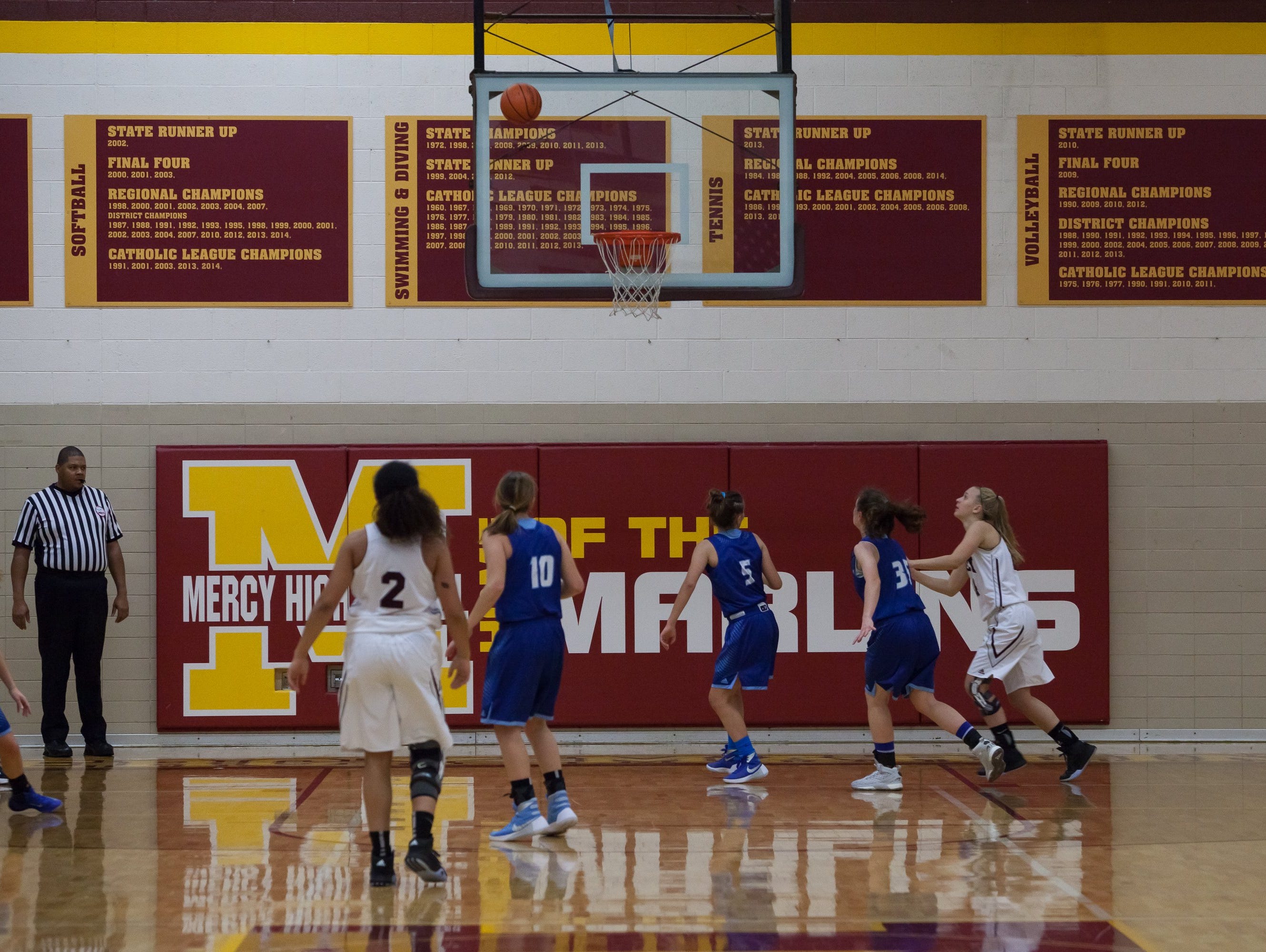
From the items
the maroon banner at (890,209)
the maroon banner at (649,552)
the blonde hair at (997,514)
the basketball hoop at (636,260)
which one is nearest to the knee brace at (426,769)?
the basketball hoop at (636,260)

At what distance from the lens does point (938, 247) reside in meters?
8.89

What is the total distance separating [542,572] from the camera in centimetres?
593

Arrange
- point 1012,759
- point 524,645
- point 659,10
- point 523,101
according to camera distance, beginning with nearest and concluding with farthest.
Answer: point 524,645, point 1012,759, point 523,101, point 659,10

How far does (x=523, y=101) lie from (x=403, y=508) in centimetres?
345

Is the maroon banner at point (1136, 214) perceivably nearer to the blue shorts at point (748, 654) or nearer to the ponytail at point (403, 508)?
the blue shorts at point (748, 654)

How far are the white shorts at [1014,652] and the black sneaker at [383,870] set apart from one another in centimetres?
365

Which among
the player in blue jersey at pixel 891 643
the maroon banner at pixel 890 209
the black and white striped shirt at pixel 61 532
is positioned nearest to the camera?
the player in blue jersey at pixel 891 643

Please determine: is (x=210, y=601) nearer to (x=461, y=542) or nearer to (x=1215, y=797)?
(x=461, y=542)

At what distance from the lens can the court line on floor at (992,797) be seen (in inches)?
243

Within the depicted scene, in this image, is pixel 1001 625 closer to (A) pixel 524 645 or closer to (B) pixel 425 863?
(A) pixel 524 645

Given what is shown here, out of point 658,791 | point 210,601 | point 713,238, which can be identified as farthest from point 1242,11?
point 210,601

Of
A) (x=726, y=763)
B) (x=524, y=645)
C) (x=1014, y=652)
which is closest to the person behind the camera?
(x=524, y=645)

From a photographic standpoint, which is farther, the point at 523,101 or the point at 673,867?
the point at 523,101

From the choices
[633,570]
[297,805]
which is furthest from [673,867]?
[633,570]
